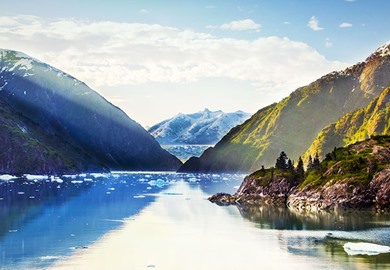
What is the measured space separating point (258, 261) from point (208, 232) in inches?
972

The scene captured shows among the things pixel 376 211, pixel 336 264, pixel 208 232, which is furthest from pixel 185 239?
pixel 376 211

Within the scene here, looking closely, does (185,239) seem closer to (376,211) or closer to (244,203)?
(376,211)

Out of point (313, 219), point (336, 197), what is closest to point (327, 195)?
point (336, 197)

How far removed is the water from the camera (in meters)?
60.1

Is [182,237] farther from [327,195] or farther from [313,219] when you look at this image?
[327,195]

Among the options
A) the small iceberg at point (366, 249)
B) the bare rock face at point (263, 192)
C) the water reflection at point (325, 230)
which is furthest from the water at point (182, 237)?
the bare rock face at point (263, 192)

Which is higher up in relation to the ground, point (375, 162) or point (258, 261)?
point (375, 162)

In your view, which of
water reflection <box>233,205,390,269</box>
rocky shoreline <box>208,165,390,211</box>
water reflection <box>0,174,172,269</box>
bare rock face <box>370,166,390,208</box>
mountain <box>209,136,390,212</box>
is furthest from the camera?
mountain <box>209,136,390,212</box>

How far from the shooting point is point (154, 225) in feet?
309

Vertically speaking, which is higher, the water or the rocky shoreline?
the rocky shoreline

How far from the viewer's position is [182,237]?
265 ft

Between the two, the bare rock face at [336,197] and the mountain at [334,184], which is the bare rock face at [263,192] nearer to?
the mountain at [334,184]

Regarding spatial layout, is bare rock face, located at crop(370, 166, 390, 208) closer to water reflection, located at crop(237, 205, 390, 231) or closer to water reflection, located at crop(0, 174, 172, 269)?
water reflection, located at crop(237, 205, 390, 231)

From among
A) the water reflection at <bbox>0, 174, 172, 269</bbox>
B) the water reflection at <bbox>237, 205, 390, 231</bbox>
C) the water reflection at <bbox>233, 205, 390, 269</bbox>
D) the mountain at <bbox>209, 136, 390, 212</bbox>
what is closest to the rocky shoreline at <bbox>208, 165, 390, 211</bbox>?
the mountain at <bbox>209, 136, 390, 212</bbox>
